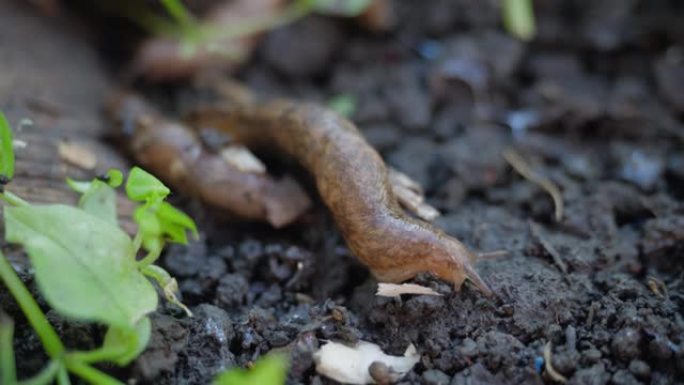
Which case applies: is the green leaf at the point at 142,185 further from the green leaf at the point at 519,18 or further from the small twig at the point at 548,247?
the green leaf at the point at 519,18

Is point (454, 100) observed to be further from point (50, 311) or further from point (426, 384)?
point (50, 311)

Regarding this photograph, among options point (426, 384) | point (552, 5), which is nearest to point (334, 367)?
point (426, 384)

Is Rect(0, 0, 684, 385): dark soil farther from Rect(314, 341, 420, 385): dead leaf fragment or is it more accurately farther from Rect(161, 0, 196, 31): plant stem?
Rect(161, 0, 196, 31): plant stem

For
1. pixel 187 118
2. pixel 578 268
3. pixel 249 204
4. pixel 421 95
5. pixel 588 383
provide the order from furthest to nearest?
pixel 421 95 < pixel 187 118 < pixel 249 204 < pixel 578 268 < pixel 588 383

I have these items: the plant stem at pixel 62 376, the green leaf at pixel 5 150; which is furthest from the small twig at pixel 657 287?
the green leaf at pixel 5 150

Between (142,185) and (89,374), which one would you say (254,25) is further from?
(89,374)

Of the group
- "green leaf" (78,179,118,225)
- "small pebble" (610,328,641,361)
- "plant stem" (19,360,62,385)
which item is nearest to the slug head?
"small pebble" (610,328,641,361)
